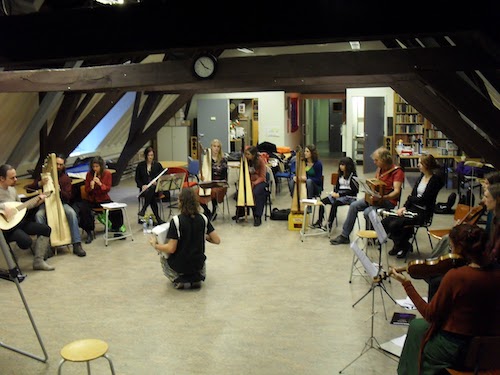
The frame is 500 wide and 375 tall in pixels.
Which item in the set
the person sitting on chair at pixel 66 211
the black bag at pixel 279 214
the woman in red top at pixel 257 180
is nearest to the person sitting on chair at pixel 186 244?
the person sitting on chair at pixel 66 211

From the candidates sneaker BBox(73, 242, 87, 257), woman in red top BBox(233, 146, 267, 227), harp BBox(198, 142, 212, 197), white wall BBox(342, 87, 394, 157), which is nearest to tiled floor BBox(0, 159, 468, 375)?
sneaker BBox(73, 242, 87, 257)

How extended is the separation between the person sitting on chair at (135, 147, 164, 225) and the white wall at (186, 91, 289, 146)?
22.5ft

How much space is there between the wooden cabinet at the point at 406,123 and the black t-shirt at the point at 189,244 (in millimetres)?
10167

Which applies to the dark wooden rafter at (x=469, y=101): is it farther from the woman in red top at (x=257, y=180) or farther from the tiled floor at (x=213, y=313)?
the woman in red top at (x=257, y=180)

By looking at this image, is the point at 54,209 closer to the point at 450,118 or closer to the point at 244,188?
the point at 244,188

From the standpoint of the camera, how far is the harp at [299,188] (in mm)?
8547

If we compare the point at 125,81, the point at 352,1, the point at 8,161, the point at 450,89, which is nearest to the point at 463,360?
the point at 352,1

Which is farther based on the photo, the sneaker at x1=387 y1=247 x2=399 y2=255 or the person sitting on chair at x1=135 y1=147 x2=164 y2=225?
the person sitting on chair at x1=135 y1=147 x2=164 y2=225

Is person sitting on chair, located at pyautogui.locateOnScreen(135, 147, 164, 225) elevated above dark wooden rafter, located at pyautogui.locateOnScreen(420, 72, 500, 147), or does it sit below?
below

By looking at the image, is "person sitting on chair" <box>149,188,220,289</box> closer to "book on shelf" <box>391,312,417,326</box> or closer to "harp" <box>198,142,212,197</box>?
"book on shelf" <box>391,312,417,326</box>

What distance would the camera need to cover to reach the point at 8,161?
9430mm

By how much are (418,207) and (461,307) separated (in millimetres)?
3728

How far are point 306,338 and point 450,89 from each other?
3424 millimetres

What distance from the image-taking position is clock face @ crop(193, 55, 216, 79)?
23.7 feet
